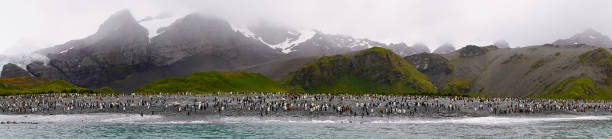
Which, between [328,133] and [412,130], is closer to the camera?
[328,133]

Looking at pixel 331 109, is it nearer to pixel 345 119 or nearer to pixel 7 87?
pixel 345 119

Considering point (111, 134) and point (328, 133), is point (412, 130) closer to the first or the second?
point (328, 133)

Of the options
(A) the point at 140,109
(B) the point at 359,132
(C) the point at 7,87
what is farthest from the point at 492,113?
(C) the point at 7,87

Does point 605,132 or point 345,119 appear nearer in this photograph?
point 605,132

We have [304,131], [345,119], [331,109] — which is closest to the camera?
[304,131]

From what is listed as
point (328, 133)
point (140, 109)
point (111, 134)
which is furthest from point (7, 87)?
point (328, 133)

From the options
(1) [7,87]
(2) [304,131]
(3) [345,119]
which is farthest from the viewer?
(1) [7,87]

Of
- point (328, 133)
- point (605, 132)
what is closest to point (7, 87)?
point (328, 133)

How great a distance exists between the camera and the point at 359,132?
48406 mm

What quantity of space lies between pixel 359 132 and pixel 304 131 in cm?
543

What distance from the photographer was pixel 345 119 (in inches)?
2504

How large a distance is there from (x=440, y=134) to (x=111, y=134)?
31.1m

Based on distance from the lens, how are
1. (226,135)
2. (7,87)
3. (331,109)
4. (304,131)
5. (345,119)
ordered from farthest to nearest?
(7,87)
(331,109)
(345,119)
(304,131)
(226,135)

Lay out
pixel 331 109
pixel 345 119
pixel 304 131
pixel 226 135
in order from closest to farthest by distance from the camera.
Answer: pixel 226 135, pixel 304 131, pixel 345 119, pixel 331 109
